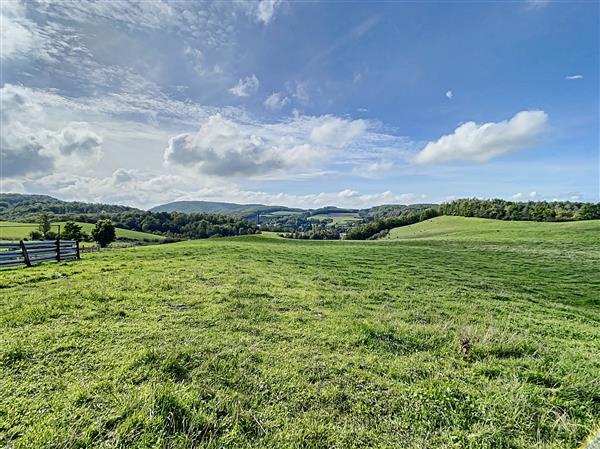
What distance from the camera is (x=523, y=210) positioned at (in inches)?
3573

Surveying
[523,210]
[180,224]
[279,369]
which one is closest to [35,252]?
[279,369]

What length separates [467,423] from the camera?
15.2 feet

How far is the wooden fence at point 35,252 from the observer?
1584cm

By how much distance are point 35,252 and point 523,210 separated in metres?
113

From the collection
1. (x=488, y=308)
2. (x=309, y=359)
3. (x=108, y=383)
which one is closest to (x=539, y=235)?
(x=488, y=308)

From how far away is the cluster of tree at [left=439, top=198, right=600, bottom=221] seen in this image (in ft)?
252

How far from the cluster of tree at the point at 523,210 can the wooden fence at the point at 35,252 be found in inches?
3937

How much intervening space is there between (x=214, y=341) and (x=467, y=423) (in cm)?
533

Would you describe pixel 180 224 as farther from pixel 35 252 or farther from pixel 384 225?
pixel 35 252

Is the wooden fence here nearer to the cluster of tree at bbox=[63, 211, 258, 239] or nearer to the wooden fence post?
the wooden fence post

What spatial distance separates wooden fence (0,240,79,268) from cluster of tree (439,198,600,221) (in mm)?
→ 100009

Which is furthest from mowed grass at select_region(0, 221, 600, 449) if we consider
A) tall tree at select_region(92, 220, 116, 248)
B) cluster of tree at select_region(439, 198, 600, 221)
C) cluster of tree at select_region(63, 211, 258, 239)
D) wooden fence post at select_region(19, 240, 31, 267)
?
cluster of tree at select_region(63, 211, 258, 239)

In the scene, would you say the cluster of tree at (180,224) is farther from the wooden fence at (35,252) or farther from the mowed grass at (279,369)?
the mowed grass at (279,369)

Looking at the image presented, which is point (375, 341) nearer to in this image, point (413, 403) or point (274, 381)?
point (413, 403)
